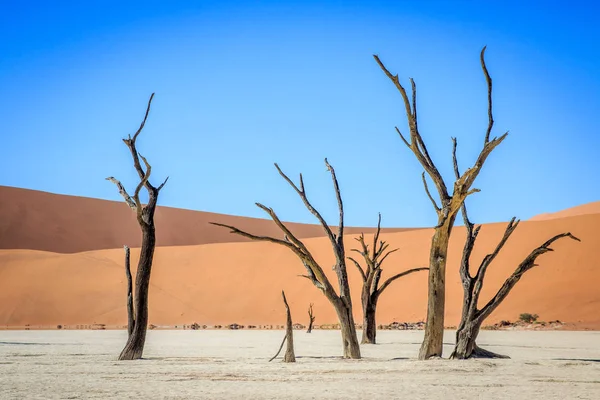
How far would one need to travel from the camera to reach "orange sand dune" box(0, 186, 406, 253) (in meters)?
73.2

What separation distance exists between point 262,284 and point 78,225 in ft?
106

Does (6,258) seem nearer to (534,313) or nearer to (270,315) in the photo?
(270,315)

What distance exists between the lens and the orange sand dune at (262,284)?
4294cm

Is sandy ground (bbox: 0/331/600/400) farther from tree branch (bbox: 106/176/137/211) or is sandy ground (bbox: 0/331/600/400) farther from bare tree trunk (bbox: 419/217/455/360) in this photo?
tree branch (bbox: 106/176/137/211)

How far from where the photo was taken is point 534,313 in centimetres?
3972

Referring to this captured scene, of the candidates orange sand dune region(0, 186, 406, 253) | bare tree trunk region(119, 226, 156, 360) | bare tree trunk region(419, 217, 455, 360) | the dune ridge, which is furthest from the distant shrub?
orange sand dune region(0, 186, 406, 253)

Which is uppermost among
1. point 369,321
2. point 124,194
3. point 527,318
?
point 124,194

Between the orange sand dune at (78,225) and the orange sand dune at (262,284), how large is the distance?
16629mm

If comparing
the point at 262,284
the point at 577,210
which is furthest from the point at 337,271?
the point at 577,210

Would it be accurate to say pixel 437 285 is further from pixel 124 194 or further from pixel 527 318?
pixel 527 318

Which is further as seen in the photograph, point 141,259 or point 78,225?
point 78,225

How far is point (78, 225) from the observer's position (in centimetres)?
7806

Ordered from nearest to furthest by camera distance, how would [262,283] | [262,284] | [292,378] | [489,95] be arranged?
[292,378], [489,95], [262,284], [262,283]

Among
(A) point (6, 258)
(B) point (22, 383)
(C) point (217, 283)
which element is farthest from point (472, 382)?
(A) point (6, 258)
